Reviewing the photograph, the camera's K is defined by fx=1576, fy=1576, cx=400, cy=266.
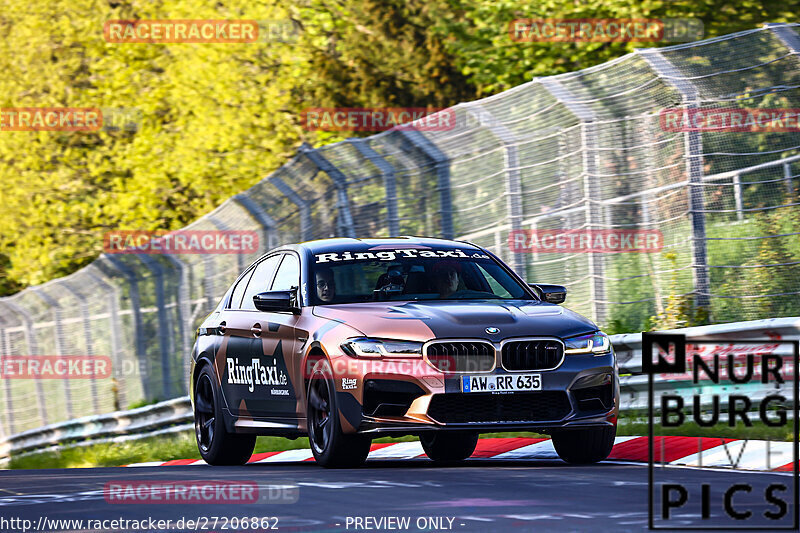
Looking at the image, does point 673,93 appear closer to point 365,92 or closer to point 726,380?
point 726,380

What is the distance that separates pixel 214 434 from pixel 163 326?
9.96 metres

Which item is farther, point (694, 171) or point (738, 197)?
point (694, 171)

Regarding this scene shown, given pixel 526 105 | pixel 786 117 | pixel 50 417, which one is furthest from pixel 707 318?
pixel 50 417

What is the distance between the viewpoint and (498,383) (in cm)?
940

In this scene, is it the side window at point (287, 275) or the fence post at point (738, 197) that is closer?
the side window at point (287, 275)

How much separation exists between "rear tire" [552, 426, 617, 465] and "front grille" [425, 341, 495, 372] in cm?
86

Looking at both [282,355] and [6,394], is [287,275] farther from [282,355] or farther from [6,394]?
[6,394]
